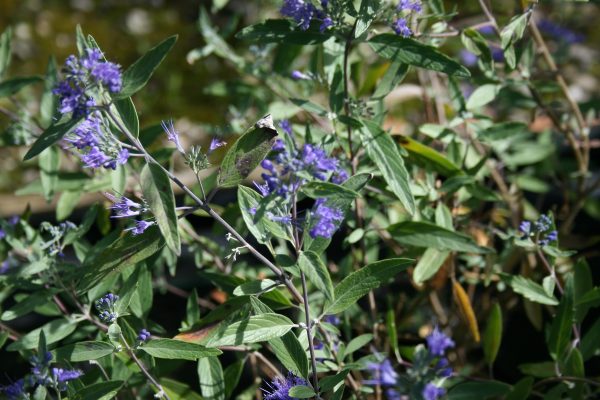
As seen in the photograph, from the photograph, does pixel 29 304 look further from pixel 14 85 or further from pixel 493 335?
pixel 493 335

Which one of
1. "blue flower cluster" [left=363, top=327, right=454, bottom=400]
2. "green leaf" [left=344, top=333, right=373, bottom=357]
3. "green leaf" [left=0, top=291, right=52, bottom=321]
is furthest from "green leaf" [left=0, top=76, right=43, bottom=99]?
"blue flower cluster" [left=363, top=327, right=454, bottom=400]

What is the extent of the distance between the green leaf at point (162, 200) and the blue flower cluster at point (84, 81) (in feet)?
0.30

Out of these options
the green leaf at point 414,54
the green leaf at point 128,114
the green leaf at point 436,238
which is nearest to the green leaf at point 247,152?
the green leaf at point 128,114

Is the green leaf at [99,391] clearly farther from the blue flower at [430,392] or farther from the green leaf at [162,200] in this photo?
the blue flower at [430,392]

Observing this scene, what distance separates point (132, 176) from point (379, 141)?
1.98 ft

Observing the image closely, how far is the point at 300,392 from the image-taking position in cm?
79

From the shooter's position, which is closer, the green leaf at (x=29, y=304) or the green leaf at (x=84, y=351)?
the green leaf at (x=84, y=351)

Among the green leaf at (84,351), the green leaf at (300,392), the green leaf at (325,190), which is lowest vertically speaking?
the green leaf at (300,392)

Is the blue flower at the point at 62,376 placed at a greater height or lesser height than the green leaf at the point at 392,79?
lesser

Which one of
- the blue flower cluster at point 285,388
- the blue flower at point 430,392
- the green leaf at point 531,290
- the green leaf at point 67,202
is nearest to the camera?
the blue flower at point 430,392

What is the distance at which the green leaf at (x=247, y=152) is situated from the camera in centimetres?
79

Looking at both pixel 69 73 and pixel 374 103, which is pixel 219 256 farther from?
pixel 69 73

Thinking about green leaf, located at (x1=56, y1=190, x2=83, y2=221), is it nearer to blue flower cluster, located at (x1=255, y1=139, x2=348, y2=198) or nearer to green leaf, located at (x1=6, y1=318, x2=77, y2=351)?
green leaf, located at (x1=6, y1=318, x2=77, y2=351)

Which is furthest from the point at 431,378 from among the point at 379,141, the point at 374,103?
the point at 374,103
